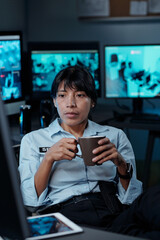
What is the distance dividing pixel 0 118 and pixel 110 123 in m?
2.25

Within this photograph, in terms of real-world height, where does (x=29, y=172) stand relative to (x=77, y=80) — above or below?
below

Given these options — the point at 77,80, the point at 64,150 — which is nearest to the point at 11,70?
the point at 77,80

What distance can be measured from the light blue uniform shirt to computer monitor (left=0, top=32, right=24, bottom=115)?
772mm

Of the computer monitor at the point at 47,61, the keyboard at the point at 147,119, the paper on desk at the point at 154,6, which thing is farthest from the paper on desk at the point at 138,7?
the keyboard at the point at 147,119

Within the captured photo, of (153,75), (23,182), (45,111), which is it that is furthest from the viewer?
(153,75)

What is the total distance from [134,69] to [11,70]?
104 centimetres

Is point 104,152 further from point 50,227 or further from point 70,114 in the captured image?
point 50,227

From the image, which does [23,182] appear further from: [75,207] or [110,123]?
[110,123]

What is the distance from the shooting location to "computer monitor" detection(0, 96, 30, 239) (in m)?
0.66

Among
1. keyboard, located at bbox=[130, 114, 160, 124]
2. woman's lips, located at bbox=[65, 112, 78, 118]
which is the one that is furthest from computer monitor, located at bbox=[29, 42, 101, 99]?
woman's lips, located at bbox=[65, 112, 78, 118]

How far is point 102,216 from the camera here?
4.68ft

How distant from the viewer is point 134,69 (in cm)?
308

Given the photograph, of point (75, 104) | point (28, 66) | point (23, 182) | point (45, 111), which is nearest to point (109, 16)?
point (28, 66)

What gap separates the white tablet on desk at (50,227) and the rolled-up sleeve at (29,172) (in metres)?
0.51
